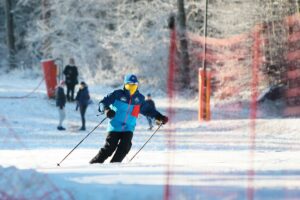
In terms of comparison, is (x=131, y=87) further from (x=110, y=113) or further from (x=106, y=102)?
(x=110, y=113)

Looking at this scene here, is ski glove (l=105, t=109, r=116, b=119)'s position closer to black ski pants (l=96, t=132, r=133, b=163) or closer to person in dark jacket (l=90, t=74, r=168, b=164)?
person in dark jacket (l=90, t=74, r=168, b=164)

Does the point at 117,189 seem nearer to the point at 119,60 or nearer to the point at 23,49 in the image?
the point at 119,60

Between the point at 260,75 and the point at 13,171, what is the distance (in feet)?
54.9

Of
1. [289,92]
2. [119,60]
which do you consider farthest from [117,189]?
[119,60]

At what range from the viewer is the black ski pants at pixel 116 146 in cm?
970

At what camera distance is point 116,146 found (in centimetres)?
978

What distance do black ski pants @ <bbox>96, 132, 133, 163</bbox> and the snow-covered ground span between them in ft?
Result: 0.86

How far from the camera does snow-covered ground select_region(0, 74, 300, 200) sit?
5906 mm

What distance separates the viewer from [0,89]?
2664 centimetres

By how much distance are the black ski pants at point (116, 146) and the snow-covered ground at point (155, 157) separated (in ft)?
0.86

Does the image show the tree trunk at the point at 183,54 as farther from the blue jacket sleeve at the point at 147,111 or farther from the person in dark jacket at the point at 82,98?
the blue jacket sleeve at the point at 147,111

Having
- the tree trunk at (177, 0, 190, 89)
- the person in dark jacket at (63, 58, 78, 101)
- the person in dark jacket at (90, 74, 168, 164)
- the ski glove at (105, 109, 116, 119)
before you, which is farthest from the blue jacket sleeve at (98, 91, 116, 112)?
the tree trunk at (177, 0, 190, 89)

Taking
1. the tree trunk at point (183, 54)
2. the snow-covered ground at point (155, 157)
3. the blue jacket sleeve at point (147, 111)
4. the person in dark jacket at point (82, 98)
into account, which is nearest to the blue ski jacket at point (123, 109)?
the blue jacket sleeve at point (147, 111)

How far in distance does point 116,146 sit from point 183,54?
52.6 feet
